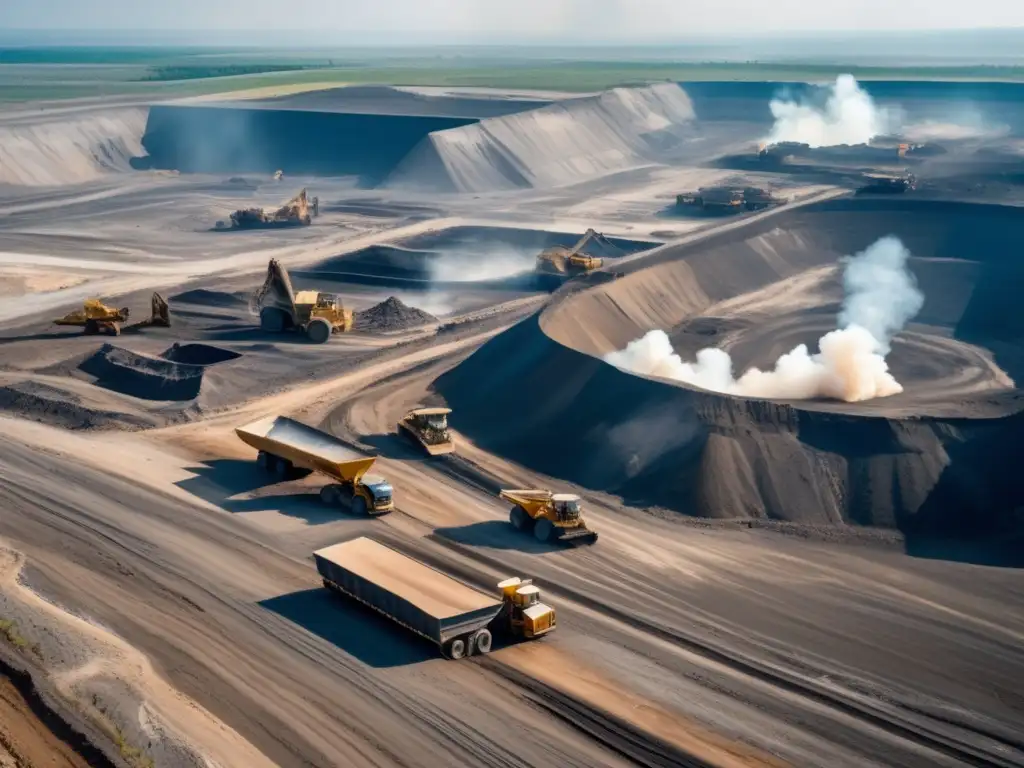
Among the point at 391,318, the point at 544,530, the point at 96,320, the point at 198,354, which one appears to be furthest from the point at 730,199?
the point at 544,530

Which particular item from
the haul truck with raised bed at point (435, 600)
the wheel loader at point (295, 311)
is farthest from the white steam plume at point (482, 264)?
the haul truck with raised bed at point (435, 600)

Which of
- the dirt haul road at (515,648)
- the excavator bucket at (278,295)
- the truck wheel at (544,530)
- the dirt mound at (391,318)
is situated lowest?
the dirt haul road at (515,648)

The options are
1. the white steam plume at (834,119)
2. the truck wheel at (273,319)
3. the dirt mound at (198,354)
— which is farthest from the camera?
the white steam plume at (834,119)

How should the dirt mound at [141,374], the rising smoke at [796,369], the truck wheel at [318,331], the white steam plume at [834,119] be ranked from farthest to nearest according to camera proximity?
1. the white steam plume at [834,119]
2. the truck wheel at [318,331]
3. the dirt mound at [141,374]
4. the rising smoke at [796,369]

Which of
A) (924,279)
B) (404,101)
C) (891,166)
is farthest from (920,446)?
(404,101)

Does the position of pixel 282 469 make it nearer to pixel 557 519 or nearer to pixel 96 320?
pixel 557 519

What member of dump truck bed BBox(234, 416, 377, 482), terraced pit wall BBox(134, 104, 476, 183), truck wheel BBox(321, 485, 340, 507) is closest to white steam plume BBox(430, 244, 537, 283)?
dump truck bed BBox(234, 416, 377, 482)

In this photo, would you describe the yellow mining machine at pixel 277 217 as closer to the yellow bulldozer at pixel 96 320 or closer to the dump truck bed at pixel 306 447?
the yellow bulldozer at pixel 96 320
